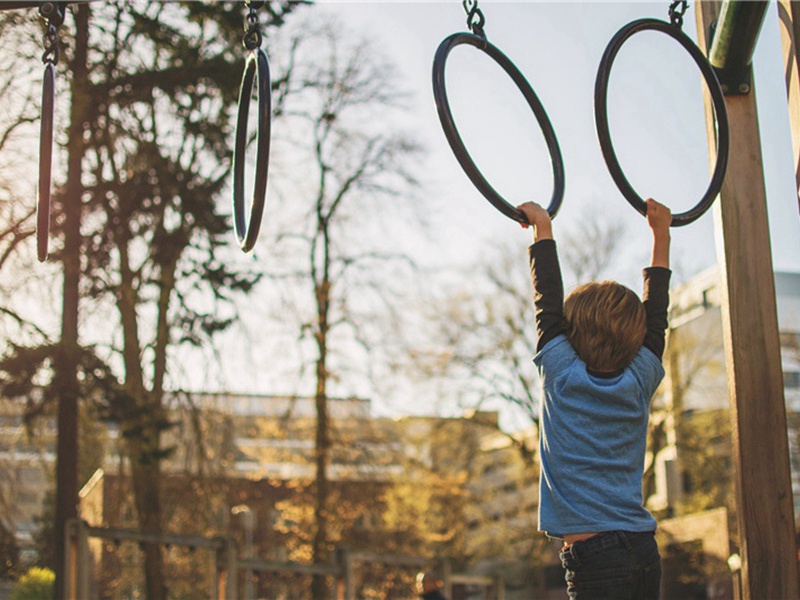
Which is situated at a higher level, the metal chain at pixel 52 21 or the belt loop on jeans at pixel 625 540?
the metal chain at pixel 52 21

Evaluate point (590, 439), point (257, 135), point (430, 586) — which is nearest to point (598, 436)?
point (590, 439)

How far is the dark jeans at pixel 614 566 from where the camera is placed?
2.62 metres

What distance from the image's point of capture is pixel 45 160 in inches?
159

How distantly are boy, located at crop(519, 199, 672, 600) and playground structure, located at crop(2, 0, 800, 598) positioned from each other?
807 mm

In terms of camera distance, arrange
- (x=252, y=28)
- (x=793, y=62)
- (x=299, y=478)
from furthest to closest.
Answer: (x=299, y=478) < (x=793, y=62) < (x=252, y=28)

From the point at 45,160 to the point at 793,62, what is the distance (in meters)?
2.77

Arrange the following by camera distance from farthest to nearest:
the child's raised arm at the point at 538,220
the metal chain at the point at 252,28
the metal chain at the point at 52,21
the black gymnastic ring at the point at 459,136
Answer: the metal chain at the point at 52,21 < the metal chain at the point at 252,28 < the black gymnastic ring at the point at 459,136 < the child's raised arm at the point at 538,220

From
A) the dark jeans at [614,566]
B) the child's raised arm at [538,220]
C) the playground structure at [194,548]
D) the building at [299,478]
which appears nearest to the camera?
the dark jeans at [614,566]

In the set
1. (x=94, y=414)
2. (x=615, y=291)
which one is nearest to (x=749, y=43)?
(x=615, y=291)

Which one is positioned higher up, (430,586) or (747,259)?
(747,259)

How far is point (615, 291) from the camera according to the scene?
2.75 m

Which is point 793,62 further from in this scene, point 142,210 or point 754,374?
point 142,210

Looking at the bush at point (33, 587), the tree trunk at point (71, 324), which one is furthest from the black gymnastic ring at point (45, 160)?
the bush at point (33, 587)

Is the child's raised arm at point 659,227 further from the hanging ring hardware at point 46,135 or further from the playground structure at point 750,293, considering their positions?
the hanging ring hardware at point 46,135
